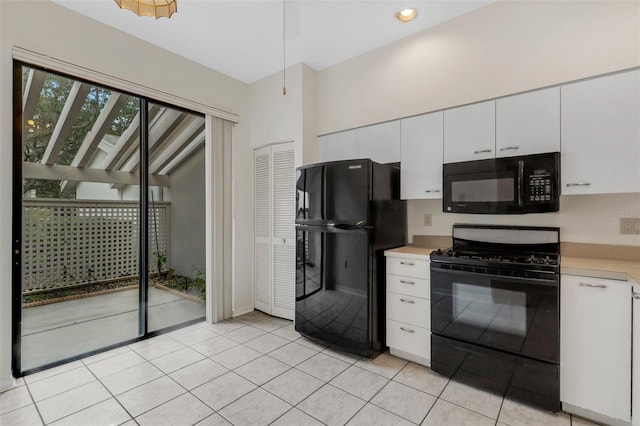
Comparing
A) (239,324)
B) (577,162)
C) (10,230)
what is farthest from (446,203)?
(10,230)

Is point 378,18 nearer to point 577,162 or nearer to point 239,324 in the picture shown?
point 577,162

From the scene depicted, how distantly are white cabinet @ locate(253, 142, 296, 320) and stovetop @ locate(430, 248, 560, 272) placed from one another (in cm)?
169

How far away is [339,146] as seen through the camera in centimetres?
320

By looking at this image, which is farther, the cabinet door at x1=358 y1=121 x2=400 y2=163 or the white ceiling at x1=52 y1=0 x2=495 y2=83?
the cabinet door at x1=358 y1=121 x2=400 y2=163

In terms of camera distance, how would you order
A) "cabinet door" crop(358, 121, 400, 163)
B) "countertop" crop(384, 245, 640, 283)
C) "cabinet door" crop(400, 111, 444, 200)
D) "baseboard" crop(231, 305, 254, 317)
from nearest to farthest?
"countertop" crop(384, 245, 640, 283)
"cabinet door" crop(400, 111, 444, 200)
"cabinet door" crop(358, 121, 400, 163)
"baseboard" crop(231, 305, 254, 317)

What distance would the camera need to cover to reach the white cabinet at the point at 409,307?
2330 millimetres

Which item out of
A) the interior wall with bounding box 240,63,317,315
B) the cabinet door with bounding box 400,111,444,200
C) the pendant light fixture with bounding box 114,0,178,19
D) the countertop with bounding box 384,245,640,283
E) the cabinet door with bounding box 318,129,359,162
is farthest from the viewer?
the interior wall with bounding box 240,63,317,315

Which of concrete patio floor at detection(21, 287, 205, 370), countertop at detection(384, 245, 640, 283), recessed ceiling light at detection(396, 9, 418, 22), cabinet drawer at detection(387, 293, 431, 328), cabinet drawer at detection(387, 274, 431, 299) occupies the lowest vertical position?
concrete patio floor at detection(21, 287, 205, 370)

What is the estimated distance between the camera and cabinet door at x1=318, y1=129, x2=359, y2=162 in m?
3.09

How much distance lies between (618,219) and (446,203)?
3.62ft

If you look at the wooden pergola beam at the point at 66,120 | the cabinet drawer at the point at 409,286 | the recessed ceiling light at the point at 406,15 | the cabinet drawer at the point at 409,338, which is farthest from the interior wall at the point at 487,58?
the wooden pergola beam at the point at 66,120

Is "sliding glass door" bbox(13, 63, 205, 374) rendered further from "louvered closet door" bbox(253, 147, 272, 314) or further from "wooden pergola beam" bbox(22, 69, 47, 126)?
"louvered closet door" bbox(253, 147, 272, 314)

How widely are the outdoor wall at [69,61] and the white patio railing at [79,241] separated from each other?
31 centimetres

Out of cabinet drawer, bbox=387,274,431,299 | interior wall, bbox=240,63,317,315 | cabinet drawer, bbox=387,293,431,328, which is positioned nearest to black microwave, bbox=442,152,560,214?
cabinet drawer, bbox=387,274,431,299
